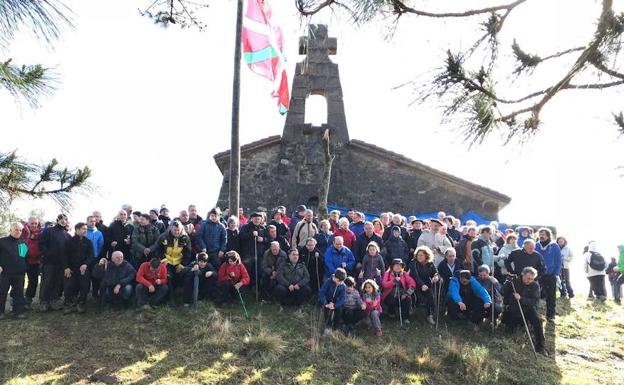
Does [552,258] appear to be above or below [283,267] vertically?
above

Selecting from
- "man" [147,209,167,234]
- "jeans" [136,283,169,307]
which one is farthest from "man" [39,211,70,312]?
"jeans" [136,283,169,307]

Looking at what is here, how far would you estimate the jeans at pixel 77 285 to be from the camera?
8680 mm

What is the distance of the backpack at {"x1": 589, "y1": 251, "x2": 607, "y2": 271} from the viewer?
11523 millimetres

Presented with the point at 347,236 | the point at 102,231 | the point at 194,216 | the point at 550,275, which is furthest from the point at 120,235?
the point at 550,275

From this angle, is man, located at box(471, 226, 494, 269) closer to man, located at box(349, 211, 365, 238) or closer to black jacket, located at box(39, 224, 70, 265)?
man, located at box(349, 211, 365, 238)

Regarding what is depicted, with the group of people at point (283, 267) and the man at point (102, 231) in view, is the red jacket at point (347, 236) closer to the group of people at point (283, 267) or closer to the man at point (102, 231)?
the group of people at point (283, 267)

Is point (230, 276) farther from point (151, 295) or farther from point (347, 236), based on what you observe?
point (347, 236)

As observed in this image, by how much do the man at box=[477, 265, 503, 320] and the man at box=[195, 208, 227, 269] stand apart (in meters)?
4.70

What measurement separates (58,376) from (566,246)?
10453mm

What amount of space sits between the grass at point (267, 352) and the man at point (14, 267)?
1.17 ft

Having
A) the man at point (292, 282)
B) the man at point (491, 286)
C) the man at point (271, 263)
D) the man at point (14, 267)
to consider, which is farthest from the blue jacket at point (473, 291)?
the man at point (14, 267)

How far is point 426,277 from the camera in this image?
894 centimetres

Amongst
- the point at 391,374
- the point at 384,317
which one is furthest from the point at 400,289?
the point at 391,374

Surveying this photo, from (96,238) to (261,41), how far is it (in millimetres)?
4828
